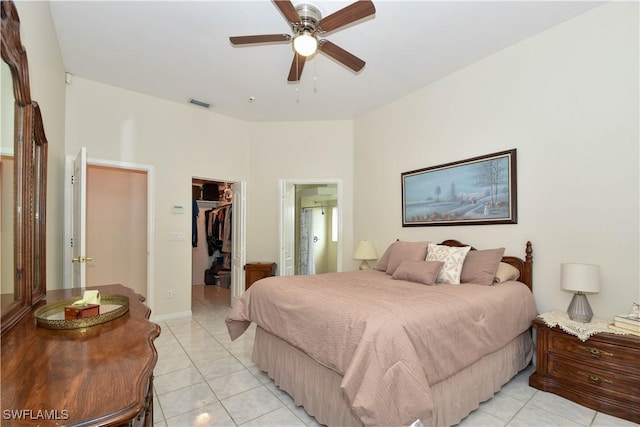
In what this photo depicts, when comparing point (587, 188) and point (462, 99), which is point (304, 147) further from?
point (587, 188)

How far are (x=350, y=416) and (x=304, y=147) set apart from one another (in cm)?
399

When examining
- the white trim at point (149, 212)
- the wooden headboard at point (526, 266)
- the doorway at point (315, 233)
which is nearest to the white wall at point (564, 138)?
the wooden headboard at point (526, 266)

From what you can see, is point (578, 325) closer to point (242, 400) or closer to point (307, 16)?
point (242, 400)

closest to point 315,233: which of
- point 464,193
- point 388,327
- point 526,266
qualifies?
point 464,193

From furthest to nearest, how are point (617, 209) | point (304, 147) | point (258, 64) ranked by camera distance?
point (304, 147), point (258, 64), point (617, 209)

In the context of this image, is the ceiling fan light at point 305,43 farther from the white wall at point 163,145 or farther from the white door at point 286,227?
the white wall at point 163,145

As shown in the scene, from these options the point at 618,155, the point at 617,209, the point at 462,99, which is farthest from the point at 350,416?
the point at 462,99

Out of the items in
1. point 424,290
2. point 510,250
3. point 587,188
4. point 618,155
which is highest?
point 618,155

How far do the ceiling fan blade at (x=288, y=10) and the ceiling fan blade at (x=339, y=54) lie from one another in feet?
1.01

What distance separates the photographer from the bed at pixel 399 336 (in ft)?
5.01

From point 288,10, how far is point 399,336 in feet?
6.94

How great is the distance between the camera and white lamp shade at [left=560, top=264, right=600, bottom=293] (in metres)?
2.22

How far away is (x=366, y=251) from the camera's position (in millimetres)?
4242

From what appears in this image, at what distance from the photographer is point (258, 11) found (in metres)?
2.51
